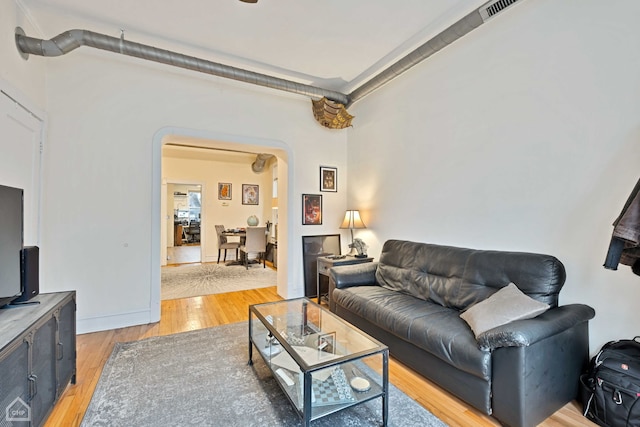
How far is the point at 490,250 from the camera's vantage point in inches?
101

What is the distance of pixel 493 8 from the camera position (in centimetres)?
233

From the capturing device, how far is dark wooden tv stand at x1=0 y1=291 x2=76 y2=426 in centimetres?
133

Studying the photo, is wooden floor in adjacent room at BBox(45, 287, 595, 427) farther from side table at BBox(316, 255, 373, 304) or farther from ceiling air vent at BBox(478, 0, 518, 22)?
ceiling air vent at BBox(478, 0, 518, 22)

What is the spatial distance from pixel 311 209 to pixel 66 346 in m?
3.08

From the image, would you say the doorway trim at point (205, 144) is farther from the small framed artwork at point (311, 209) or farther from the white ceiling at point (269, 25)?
the white ceiling at point (269, 25)

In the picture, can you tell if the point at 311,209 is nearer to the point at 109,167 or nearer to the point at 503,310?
the point at 109,167

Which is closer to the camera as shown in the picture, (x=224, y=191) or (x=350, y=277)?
(x=350, y=277)

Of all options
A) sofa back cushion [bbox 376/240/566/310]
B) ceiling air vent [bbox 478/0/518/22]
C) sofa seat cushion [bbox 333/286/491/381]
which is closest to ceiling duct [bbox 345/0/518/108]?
ceiling air vent [bbox 478/0/518/22]

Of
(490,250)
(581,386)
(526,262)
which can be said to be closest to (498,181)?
(490,250)

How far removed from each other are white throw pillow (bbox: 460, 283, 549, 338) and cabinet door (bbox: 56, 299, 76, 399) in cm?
271

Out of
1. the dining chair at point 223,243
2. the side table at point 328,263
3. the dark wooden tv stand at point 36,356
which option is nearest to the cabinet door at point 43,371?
the dark wooden tv stand at point 36,356

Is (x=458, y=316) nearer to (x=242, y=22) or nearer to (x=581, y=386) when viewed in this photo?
(x=581, y=386)

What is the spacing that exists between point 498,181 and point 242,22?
277cm

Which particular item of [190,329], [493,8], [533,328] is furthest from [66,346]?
[493,8]
